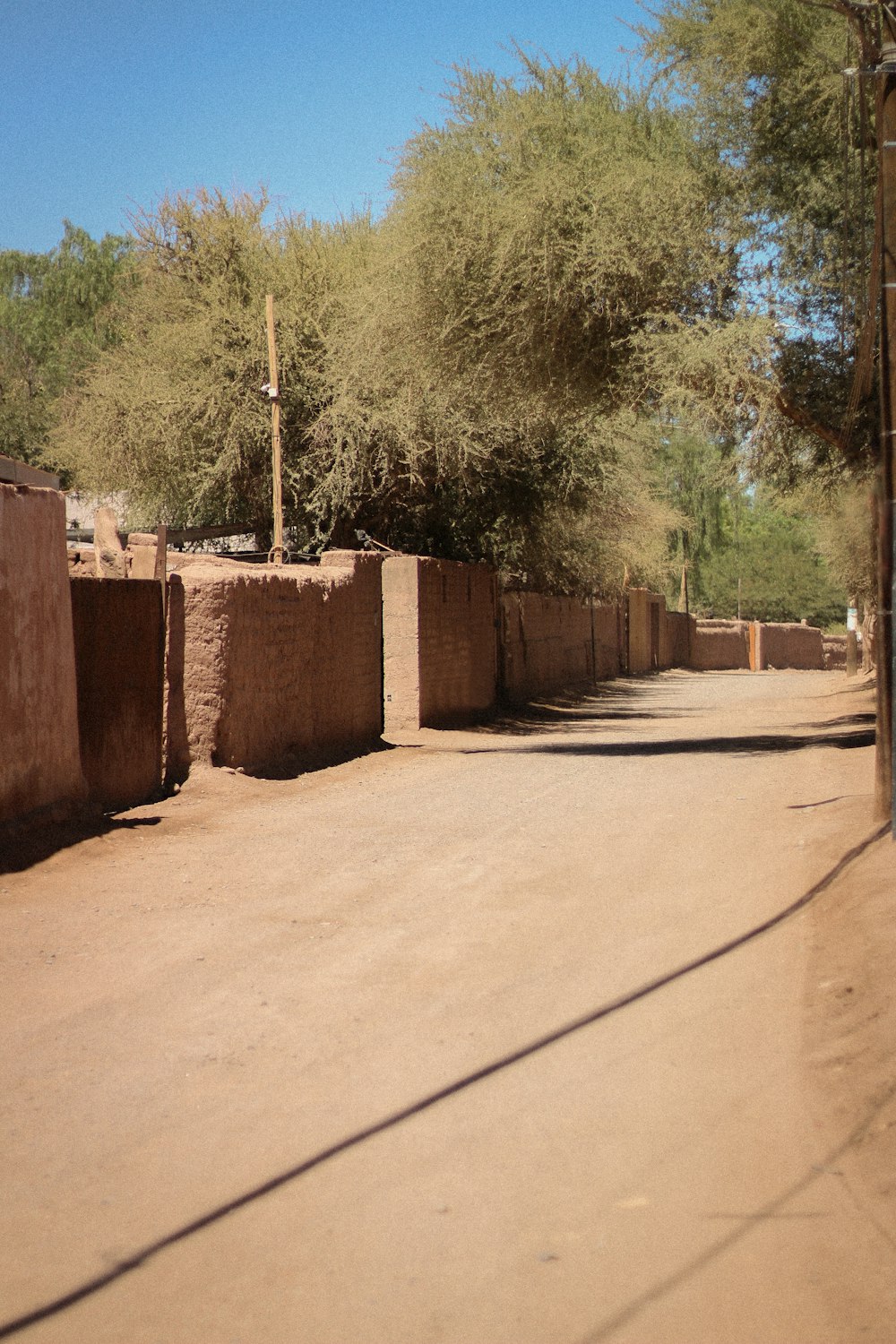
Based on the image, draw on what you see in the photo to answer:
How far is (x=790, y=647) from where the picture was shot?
2253 inches

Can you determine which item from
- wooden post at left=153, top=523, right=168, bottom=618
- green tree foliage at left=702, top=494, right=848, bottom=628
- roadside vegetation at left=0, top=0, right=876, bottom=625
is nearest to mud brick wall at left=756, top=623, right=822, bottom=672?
green tree foliage at left=702, top=494, right=848, bottom=628

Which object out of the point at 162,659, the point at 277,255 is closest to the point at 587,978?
the point at 162,659

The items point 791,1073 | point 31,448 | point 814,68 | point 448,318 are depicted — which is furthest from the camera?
point 31,448

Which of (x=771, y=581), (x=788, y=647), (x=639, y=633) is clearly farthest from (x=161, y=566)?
(x=771, y=581)

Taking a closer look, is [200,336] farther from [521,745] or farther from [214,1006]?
Answer: [214,1006]

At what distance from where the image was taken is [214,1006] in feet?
18.0

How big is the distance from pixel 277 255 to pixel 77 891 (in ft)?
61.1

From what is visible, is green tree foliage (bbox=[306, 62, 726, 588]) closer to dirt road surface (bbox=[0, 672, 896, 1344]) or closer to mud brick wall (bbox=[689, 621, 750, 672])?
dirt road surface (bbox=[0, 672, 896, 1344])

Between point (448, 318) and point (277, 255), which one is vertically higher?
point (277, 255)

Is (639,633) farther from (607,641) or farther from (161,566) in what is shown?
(161,566)

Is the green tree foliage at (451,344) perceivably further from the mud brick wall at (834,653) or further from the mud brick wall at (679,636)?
the mud brick wall at (834,653)

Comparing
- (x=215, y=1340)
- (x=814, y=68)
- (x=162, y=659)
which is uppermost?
(x=814, y=68)

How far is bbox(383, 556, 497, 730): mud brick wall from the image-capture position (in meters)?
17.8

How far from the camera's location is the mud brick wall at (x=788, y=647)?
55.3m
